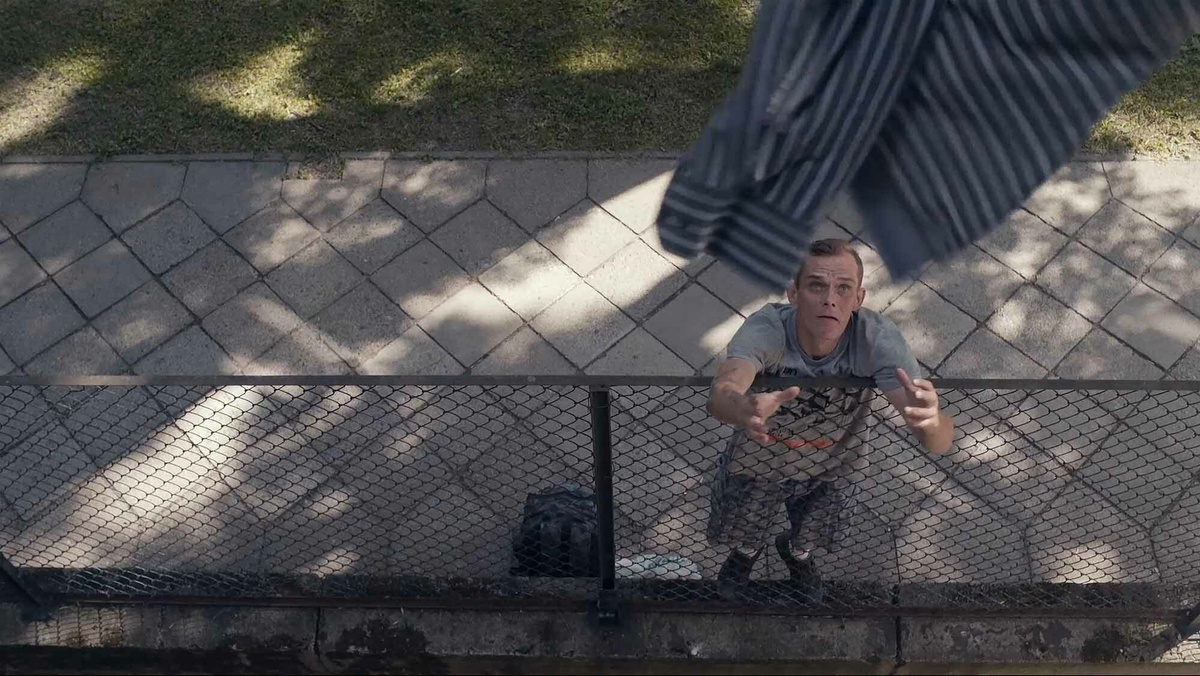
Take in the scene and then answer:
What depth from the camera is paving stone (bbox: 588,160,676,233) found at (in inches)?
179

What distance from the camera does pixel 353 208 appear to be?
459cm

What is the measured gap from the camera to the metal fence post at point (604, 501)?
2.46 m

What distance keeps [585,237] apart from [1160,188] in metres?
2.74

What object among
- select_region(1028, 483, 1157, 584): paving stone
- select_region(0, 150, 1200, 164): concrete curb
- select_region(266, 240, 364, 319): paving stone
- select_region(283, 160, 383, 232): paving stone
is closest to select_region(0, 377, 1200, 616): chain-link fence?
select_region(1028, 483, 1157, 584): paving stone

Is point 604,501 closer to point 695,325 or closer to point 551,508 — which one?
point 551,508

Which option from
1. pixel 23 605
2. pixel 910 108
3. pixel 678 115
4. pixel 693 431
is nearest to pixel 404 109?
pixel 678 115

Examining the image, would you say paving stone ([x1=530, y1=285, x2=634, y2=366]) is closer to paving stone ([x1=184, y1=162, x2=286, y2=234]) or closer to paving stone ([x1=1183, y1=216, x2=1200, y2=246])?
paving stone ([x1=184, y1=162, x2=286, y2=234])

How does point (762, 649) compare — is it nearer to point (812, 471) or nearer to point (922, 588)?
point (922, 588)

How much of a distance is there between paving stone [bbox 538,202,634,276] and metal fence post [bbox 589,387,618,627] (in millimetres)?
1631

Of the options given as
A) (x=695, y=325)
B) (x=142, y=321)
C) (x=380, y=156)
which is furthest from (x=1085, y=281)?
(x=142, y=321)

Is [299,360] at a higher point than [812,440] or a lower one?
lower

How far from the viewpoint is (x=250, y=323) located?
13.7 feet

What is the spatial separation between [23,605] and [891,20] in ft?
10.6

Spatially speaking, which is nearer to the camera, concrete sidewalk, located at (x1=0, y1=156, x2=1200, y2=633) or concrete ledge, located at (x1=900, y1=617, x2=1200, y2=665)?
concrete ledge, located at (x1=900, y1=617, x2=1200, y2=665)
